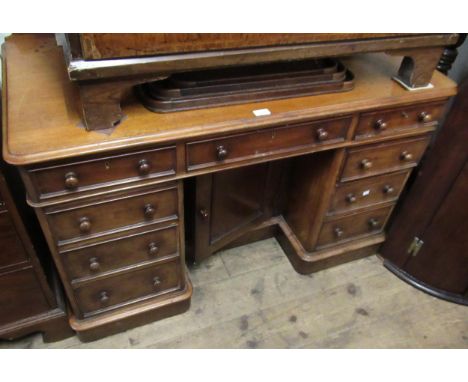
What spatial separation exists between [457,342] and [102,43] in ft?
5.71

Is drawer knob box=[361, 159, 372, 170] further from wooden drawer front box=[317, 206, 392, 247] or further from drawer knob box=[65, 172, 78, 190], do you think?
drawer knob box=[65, 172, 78, 190]

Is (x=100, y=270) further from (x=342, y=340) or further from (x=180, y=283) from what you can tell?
(x=342, y=340)

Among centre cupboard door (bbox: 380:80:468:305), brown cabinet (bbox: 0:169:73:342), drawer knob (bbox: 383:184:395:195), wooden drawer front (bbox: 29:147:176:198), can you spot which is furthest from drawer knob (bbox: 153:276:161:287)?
centre cupboard door (bbox: 380:80:468:305)

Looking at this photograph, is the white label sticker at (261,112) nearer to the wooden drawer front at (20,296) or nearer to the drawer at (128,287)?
the drawer at (128,287)

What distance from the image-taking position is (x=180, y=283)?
1.53m

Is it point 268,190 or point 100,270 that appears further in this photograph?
point 268,190

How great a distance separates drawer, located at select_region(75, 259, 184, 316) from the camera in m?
1.35

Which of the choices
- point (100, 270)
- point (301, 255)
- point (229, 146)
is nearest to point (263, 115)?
point (229, 146)

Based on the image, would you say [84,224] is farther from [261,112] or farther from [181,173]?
[261,112]

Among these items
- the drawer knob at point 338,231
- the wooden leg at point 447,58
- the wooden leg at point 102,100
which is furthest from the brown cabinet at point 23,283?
the wooden leg at point 447,58

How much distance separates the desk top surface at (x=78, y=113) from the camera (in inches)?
37.6

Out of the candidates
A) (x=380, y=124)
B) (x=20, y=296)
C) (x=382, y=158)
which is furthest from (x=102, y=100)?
(x=382, y=158)

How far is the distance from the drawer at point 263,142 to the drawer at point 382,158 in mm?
157

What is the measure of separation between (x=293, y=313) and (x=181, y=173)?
0.91 m
